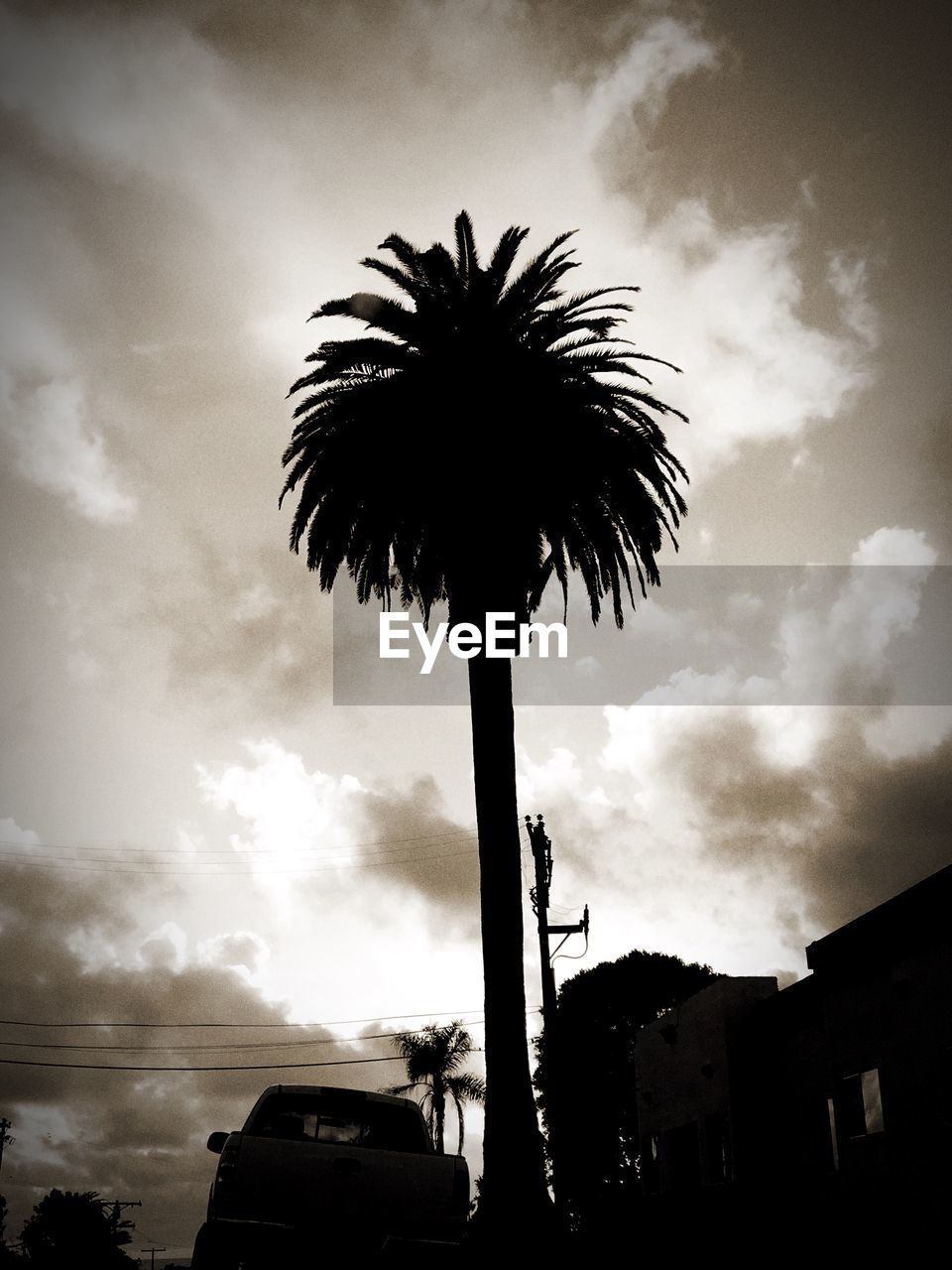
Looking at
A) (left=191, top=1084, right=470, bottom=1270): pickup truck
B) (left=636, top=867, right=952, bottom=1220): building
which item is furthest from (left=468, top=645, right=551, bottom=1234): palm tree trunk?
(left=191, top=1084, right=470, bottom=1270): pickup truck

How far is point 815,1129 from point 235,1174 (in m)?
16.6

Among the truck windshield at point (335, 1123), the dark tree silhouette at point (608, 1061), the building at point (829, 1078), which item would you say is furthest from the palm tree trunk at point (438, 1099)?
the truck windshield at point (335, 1123)

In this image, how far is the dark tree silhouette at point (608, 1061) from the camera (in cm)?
5528

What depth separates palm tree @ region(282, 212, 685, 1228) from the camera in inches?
817

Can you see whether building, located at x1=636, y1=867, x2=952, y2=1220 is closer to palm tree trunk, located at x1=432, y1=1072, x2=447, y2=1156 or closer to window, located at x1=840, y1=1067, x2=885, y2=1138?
window, located at x1=840, y1=1067, x2=885, y2=1138

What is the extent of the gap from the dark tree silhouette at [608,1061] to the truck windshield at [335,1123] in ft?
155

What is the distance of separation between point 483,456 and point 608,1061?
4281 centimetres

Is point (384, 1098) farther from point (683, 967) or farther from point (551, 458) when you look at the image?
point (683, 967)

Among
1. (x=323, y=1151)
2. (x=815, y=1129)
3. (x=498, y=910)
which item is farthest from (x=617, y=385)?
(x=323, y=1151)

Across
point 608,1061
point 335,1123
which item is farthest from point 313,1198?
point 608,1061

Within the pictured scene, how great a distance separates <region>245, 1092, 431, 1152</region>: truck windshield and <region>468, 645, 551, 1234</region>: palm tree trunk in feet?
26.9

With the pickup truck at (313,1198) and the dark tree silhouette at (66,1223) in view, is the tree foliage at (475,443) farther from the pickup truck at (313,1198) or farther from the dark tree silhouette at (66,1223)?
the dark tree silhouette at (66,1223)

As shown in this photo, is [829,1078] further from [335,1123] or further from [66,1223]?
[66,1223]

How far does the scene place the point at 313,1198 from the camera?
8594 mm
